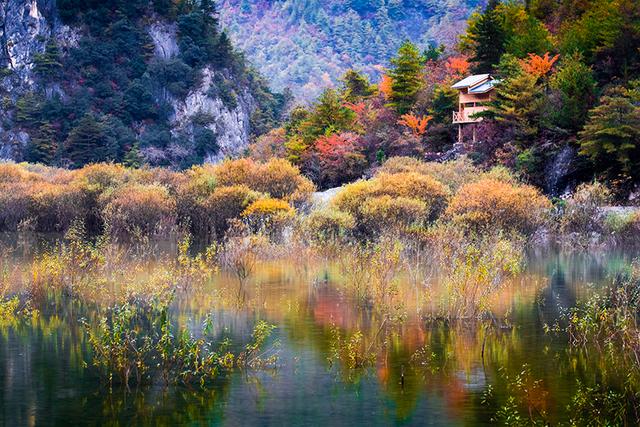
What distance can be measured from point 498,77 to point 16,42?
7113cm

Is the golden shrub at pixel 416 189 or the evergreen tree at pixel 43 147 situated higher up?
the evergreen tree at pixel 43 147

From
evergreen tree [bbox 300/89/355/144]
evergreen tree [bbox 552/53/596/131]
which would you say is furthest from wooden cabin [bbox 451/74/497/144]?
evergreen tree [bbox 300/89/355/144]

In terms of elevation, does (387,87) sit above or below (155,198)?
above

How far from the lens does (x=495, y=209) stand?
3875 cm

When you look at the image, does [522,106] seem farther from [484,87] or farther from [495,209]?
[495,209]

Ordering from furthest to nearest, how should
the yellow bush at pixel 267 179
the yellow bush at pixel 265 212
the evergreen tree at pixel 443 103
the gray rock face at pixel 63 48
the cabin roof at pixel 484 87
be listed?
1. the gray rock face at pixel 63 48
2. the evergreen tree at pixel 443 103
3. the cabin roof at pixel 484 87
4. the yellow bush at pixel 267 179
5. the yellow bush at pixel 265 212

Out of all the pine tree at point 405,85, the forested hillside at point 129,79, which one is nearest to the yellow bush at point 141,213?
the pine tree at point 405,85

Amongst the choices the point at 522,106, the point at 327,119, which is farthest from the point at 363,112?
→ the point at 522,106

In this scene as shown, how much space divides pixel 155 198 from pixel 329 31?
136 m

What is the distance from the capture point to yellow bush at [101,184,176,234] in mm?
43250

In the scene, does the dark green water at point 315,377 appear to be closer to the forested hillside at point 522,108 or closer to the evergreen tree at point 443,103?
the forested hillside at point 522,108

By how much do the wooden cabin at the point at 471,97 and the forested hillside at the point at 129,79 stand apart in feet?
157

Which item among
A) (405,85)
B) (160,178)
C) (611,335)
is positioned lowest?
(611,335)

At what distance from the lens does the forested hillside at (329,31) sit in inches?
6604
